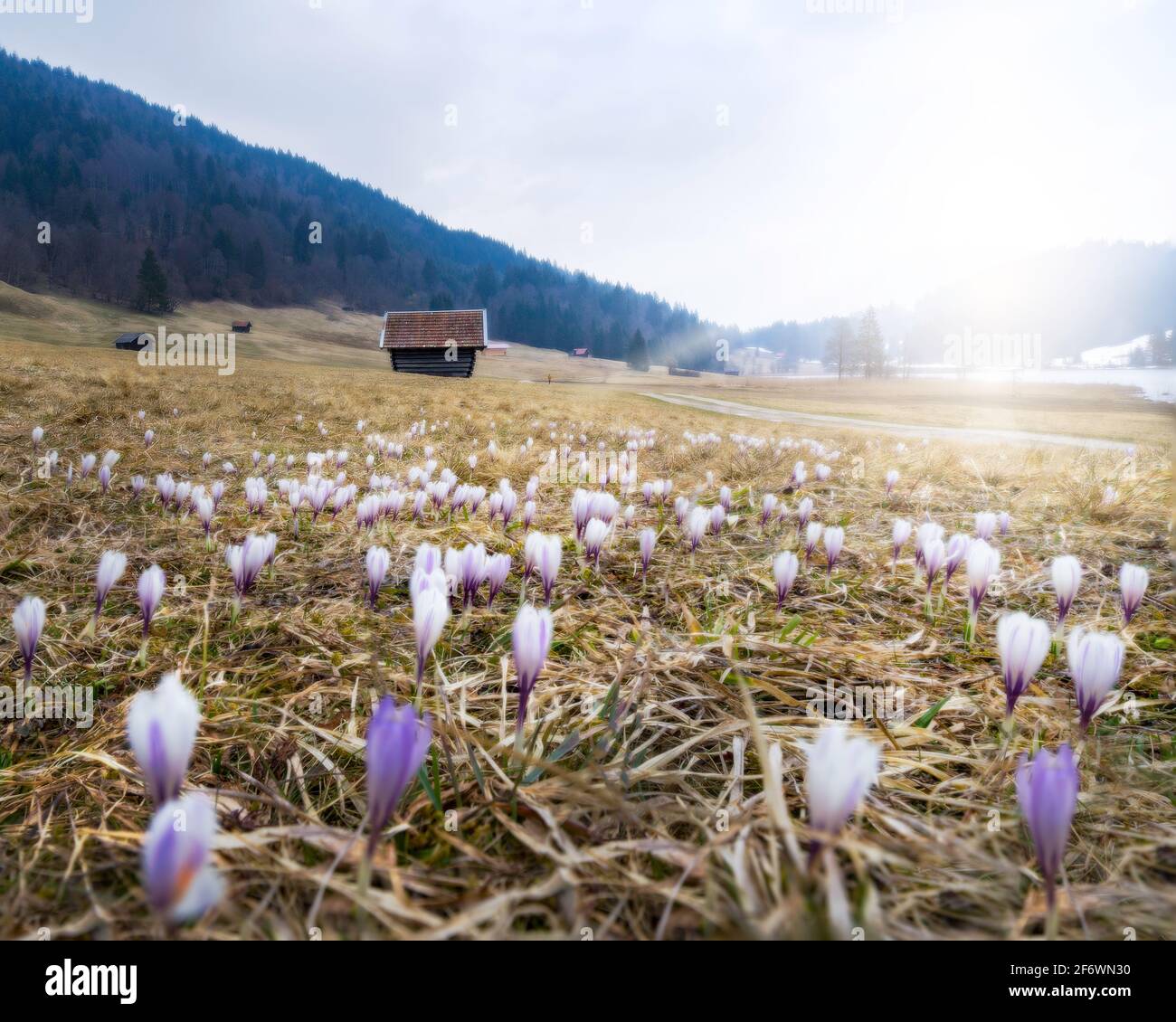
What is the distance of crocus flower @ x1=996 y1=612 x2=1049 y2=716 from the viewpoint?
125cm

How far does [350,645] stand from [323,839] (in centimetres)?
107

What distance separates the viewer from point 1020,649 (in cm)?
127

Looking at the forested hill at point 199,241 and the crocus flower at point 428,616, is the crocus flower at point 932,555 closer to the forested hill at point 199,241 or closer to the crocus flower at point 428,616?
the crocus flower at point 428,616

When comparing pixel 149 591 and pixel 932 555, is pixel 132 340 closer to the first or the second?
pixel 149 591

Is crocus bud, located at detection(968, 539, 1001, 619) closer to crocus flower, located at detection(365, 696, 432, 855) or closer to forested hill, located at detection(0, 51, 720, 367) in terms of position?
crocus flower, located at detection(365, 696, 432, 855)

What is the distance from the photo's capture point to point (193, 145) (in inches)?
5404

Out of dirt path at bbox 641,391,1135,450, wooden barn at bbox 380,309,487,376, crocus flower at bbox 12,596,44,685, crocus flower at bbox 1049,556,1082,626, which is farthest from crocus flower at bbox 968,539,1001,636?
wooden barn at bbox 380,309,487,376

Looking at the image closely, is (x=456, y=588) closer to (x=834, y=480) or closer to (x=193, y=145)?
(x=834, y=480)

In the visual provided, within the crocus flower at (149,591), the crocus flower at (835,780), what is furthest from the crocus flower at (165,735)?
the crocus flower at (149,591)

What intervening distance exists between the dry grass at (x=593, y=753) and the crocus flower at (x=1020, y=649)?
0.51ft

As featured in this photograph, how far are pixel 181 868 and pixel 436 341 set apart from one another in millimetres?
42966

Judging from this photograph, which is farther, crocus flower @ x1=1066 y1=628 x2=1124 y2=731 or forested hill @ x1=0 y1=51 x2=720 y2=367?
forested hill @ x1=0 y1=51 x2=720 y2=367

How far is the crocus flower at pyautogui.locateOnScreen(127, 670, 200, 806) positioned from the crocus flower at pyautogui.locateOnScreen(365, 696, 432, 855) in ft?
0.78

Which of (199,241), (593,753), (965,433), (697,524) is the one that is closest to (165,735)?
(593,753)
